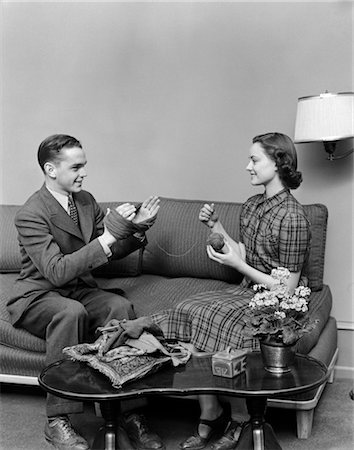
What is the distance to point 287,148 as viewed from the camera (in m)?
3.08

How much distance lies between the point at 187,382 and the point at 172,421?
2.30ft

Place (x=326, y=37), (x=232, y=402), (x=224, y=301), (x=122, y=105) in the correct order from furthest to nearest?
(x=122, y=105) → (x=326, y=37) → (x=224, y=301) → (x=232, y=402)

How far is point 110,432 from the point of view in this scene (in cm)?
245

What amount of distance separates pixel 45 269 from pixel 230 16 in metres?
1.75

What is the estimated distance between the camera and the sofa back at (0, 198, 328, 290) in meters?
3.43

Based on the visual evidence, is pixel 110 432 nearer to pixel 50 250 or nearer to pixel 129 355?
pixel 129 355

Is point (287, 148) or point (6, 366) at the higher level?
point (287, 148)

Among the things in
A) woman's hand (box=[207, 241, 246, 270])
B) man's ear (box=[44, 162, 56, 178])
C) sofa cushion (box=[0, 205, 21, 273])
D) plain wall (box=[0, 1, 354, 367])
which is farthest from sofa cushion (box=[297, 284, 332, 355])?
sofa cushion (box=[0, 205, 21, 273])

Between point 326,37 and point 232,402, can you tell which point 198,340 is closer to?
point 232,402

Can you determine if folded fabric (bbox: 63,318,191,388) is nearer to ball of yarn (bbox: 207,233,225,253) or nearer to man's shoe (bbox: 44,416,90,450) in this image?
man's shoe (bbox: 44,416,90,450)

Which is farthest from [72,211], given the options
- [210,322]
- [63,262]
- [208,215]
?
[210,322]

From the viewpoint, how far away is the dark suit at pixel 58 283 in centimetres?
289

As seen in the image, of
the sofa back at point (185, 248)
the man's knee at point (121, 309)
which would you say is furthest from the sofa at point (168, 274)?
the man's knee at point (121, 309)

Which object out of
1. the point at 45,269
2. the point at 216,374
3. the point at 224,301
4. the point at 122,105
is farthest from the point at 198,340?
the point at 122,105
